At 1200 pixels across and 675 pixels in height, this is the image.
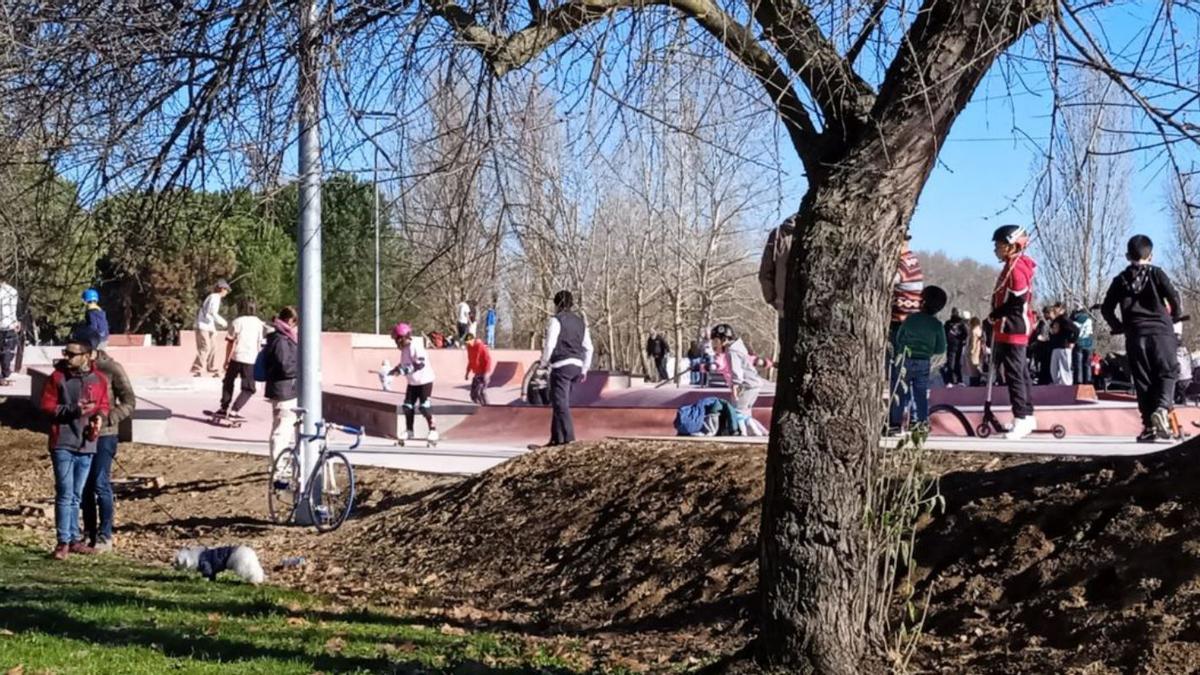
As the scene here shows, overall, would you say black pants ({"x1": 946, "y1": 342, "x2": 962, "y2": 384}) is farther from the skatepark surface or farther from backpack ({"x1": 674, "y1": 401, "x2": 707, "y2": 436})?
backpack ({"x1": 674, "y1": 401, "x2": 707, "y2": 436})

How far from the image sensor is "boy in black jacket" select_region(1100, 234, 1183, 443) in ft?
36.0

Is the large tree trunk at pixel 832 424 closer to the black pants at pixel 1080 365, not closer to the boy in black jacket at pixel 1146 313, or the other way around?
the boy in black jacket at pixel 1146 313

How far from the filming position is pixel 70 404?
1099 cm

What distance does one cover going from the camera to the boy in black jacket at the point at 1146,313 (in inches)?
432

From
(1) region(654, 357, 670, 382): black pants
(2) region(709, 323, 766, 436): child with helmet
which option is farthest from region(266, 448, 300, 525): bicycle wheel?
(1) region(654, 357, 670, 382): black pants

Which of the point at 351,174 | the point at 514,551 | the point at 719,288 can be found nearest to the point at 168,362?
the point at 719,288

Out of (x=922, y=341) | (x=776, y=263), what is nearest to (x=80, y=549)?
(x=776, y=263)

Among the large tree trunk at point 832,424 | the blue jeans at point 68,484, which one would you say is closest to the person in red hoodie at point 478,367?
the blue jeans at point 68,484

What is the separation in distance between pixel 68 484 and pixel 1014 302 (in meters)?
7.74

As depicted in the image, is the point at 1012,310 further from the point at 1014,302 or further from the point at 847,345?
the point at 847,345

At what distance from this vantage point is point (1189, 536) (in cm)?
660

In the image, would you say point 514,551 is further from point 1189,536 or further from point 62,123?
point 1189,536

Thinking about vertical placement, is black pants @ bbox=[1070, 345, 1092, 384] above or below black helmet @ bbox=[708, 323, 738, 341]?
below

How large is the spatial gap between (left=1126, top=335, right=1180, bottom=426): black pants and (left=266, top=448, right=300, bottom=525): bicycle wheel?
7178 mm
